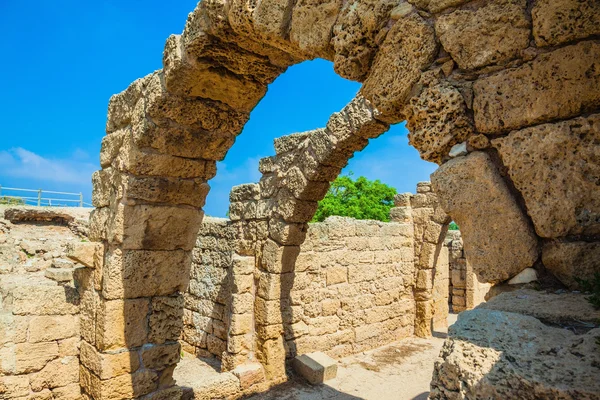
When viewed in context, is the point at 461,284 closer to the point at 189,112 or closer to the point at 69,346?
the point at 189,112

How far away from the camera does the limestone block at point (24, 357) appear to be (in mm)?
3660

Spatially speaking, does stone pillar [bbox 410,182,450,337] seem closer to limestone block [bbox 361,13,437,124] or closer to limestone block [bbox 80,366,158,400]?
limestone block [bbox 80,366,158,400]

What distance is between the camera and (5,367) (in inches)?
144

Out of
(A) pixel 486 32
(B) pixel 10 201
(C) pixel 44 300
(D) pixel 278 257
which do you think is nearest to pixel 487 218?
(A) pixel 486 32

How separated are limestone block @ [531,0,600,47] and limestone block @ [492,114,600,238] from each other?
33 cm

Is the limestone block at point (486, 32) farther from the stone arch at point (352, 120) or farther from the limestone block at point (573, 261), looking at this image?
the limestone block at point (573, 261)

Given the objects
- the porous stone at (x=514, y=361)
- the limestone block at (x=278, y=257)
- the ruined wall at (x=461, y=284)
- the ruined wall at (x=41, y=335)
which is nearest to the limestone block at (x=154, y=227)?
the ruined wall at (x=41, y=335)

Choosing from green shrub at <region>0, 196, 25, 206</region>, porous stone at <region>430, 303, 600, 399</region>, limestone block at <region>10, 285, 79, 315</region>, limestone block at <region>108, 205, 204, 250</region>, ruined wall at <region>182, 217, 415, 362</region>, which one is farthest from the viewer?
green shrub at <region>0, 196, 25, 206</region>

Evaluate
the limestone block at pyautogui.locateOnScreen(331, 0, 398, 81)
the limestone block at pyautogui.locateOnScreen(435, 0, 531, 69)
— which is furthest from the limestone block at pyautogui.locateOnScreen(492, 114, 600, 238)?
the limestone block at pyautogui.locateOnScreen(331, 0, 398, 81)

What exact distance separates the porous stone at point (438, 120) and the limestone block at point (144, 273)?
3.05m

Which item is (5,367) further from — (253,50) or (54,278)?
(253,50)

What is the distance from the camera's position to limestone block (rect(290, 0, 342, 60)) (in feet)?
7.46

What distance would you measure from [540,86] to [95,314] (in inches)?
161

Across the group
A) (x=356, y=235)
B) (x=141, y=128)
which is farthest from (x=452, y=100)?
(x=356, y=235)
